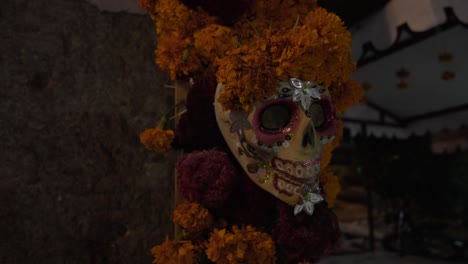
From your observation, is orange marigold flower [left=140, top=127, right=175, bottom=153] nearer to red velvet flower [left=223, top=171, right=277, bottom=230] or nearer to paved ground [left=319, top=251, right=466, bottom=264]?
red velvet flower [left=223, top=171, right=277, bottom=230]

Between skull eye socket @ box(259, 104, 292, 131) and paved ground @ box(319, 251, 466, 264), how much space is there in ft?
11.2

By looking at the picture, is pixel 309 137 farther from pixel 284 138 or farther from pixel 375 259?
pixel 375 259

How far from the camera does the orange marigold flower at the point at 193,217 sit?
0.92 meters

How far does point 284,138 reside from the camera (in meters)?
0.90

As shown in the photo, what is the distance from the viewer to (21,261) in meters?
1.12

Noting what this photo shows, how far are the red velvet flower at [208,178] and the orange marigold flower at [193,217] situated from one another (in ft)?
0.06

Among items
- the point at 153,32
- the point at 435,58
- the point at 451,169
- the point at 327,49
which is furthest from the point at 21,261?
the point at 451,169

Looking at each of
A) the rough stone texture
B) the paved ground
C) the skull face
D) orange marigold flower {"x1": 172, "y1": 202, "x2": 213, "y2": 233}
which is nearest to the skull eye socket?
the skull face

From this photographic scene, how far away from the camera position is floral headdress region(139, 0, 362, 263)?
87cm

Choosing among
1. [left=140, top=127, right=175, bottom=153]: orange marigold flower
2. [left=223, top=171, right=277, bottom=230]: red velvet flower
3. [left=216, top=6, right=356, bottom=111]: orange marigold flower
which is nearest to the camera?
[left=216, top=6, right=356, bottom=111]: orange marigold flower

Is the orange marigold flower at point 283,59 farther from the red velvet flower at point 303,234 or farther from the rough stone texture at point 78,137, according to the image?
the rough stone texture at point 78,137

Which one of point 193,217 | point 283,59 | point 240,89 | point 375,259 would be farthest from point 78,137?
point 375,259

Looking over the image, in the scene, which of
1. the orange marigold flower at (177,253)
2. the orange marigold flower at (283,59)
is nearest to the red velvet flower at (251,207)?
the orange marigold flower at (177,253)

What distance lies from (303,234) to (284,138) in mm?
256
